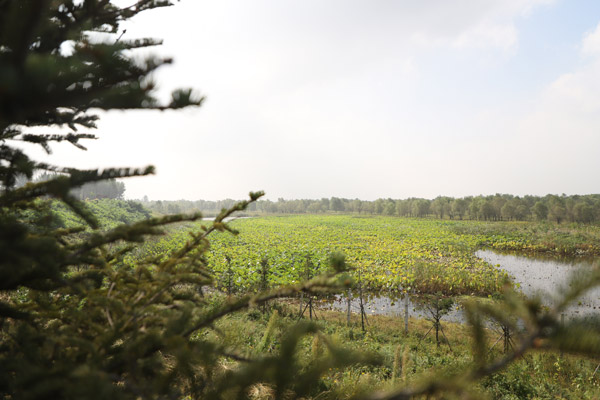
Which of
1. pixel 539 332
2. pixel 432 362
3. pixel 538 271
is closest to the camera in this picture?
pixel 539 332

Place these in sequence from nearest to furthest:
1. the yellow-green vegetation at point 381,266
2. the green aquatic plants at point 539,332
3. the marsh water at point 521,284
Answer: the green aquatic plants at point 539,332
the marsh water at point 521,284
the yellow-green vegetation at point 381,266

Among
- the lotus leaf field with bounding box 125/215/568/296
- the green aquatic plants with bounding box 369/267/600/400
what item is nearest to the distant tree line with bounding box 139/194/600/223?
the lotus leaf field with bounding box 125/215/568/296

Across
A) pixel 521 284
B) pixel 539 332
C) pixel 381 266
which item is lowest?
pixel 381 266

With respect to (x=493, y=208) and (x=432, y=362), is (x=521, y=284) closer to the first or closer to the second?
(x=432, y=362)

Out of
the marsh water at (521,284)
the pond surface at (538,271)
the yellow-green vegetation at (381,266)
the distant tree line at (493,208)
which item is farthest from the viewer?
the distant tree line at (493,208)

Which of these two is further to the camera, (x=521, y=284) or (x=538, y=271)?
(x=538, y=271)

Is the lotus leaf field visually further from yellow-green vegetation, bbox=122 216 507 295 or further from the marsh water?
the marsh water

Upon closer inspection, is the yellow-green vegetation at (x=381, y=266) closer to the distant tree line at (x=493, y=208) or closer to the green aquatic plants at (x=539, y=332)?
the distant tree line at (x=493, y=208)

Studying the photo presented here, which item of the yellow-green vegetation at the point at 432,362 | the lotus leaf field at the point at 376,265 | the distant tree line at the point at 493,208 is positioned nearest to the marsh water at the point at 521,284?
the lotus leaf field at the point at 376,265

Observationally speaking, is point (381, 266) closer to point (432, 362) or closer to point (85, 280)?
point (432, 362)

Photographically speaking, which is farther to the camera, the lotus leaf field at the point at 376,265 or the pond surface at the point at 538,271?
the lotus leaf field at the point at 376,265

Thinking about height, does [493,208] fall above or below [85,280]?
above

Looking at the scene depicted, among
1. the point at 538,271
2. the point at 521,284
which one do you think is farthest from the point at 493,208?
the point at 521,284

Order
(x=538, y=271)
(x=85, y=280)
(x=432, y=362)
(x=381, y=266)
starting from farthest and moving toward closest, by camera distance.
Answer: (x=538, y=271) → (x=381, y=266) → (x=432, y=362) → (x=85, y=280)
